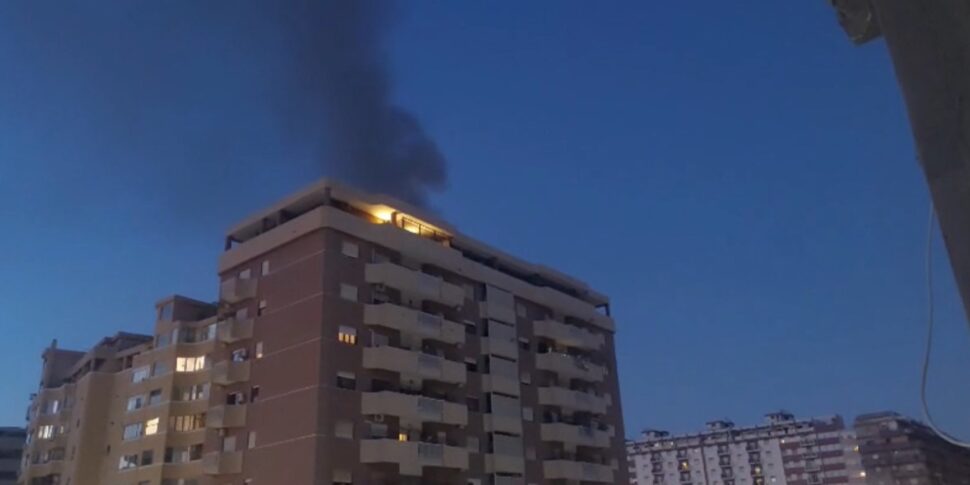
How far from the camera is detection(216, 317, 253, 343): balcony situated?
45.8 meters

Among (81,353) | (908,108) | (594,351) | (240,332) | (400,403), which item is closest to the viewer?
(908,108)

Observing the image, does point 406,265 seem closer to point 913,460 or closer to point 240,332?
point 240,332

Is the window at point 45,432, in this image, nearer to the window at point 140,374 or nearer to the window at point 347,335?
the window at point 140,374

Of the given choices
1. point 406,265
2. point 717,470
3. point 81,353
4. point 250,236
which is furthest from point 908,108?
point 717,470

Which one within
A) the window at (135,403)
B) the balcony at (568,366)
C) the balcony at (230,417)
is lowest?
the balcony at (230,417)

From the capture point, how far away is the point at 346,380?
41312 mm

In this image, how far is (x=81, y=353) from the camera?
78.6 metres

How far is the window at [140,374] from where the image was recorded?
2239 inches

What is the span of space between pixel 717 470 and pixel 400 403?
115 metres

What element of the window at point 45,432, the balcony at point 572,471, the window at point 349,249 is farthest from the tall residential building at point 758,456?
the window at point 349,249

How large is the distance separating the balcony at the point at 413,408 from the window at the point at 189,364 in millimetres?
18596

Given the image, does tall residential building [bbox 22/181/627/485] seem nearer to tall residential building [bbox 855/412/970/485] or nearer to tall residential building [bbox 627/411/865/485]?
tall residential building [bbox 627/411/865/485]

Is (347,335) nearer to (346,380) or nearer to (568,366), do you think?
(346,380)

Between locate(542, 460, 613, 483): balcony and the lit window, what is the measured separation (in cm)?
2641
